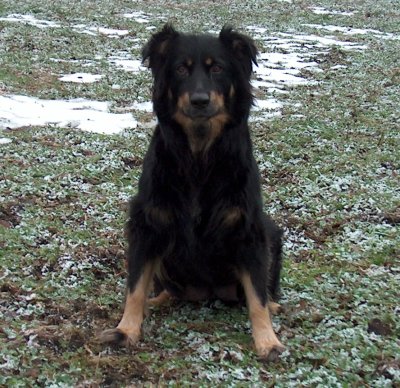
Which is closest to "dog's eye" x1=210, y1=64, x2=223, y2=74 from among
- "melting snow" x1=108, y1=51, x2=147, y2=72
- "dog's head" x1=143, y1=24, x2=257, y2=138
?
"dog's head" x1=143, y1=24, x2=257, y2=138

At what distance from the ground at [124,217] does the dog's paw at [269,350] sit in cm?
5

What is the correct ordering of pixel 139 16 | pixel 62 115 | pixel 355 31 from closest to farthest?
pixel 62 115
pixel 355 31
pixel 139 16

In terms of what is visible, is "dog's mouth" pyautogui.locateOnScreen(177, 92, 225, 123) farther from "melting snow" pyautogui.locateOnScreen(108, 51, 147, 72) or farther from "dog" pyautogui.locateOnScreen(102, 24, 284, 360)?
"melting snow" pyautogui.locateOnScreen(108, 51, 147, 72)

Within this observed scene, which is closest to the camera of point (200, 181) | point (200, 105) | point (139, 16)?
point (200, 105)

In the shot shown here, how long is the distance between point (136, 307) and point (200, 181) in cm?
108

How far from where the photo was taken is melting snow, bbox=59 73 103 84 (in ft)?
46.9

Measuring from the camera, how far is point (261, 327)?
182 inches

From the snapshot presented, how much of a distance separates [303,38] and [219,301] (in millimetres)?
18321

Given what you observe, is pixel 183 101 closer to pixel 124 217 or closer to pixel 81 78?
pixel 124 217

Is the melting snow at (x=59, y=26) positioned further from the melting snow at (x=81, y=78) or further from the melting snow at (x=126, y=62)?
the melting snow at (x=81, y=78)

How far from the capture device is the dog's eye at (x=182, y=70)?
4.70 meters

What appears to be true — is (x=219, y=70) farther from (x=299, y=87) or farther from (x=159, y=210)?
(x=299, y=87)

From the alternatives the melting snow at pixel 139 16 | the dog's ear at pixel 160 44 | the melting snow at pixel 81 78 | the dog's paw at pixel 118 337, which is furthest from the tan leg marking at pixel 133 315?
the melting snow at pixel 139 16

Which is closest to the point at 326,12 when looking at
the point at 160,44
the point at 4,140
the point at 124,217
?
the point at 4,140
